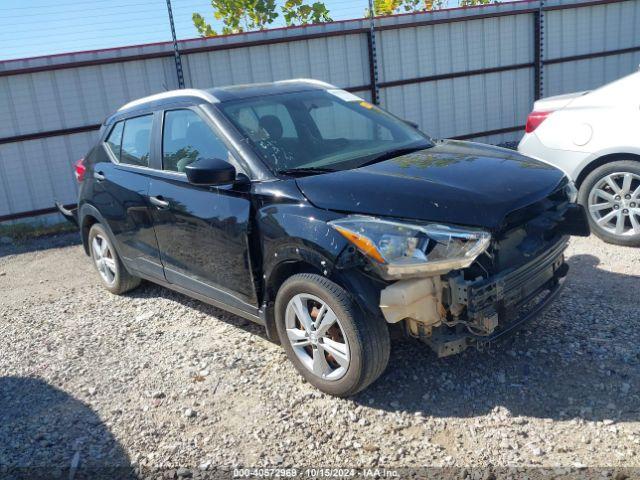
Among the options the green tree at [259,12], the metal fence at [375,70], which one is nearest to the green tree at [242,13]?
the green tree at [259,12]

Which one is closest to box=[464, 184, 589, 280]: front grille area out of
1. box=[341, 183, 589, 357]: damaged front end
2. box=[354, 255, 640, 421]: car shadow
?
box=[341, 183, 589, 357]: damaged front end

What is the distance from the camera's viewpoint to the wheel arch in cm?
525

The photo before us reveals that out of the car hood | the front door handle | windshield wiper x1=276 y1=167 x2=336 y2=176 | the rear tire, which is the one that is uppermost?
windshield wiper x1=276 y1=167 x2=336 y2=176

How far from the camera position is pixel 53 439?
3.40m

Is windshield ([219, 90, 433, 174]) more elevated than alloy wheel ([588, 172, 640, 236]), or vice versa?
windshield ([219, 90, 433, 174])

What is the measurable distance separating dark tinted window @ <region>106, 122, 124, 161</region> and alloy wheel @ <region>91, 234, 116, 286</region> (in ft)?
2.74

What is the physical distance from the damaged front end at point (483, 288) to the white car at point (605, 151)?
2203mm

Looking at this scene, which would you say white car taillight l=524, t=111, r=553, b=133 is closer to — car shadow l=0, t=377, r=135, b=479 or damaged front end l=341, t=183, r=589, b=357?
damaged front end l=341, t=183, r=589, b=357

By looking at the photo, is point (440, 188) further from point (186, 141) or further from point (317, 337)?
point (186, 141)

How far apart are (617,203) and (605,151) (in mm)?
483

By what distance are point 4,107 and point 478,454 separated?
28.5 ft

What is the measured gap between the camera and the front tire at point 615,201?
5.25 metres

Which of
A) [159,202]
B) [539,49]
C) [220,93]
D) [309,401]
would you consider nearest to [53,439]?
[309,401]

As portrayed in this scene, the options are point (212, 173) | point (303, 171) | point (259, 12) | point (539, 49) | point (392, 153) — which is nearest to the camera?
point (212, 173)
